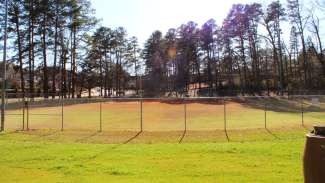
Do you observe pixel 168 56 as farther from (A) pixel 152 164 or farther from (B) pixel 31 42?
(A) pixel 152 164

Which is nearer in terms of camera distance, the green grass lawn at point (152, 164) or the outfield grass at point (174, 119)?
the green grass lawn at point (152, 164)

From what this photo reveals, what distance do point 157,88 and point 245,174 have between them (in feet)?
286

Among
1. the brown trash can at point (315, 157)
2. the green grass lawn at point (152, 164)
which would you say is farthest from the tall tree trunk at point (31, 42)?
the brown trash can at point (315, 157)

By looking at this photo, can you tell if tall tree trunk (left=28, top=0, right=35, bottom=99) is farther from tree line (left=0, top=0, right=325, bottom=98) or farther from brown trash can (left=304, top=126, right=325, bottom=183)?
brown trash can (left=304, top=126, right=325, bottom=183)

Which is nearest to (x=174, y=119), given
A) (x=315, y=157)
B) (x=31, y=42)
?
(x=315, y=157)

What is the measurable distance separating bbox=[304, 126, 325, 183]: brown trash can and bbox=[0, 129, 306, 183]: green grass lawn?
4.81 m

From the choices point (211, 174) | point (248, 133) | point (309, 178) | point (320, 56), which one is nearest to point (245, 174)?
point (211, 174)

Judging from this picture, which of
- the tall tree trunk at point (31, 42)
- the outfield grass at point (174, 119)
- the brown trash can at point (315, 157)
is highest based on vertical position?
the tall tree trunk at point (31, 42)

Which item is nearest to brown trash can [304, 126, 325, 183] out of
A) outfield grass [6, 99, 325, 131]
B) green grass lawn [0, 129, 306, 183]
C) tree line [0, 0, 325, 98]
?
green grass lawn [0, 129, 306, 183]

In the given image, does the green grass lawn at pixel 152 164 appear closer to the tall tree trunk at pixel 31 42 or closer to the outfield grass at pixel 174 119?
the outfield grass at pixel 174 119

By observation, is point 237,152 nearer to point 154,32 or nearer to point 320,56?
point 320,56

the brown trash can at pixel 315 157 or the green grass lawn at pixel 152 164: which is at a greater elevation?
the brown trash can at pixel 315 157

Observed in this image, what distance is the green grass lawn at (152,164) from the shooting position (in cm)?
996

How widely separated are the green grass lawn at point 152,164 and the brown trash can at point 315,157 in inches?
190
